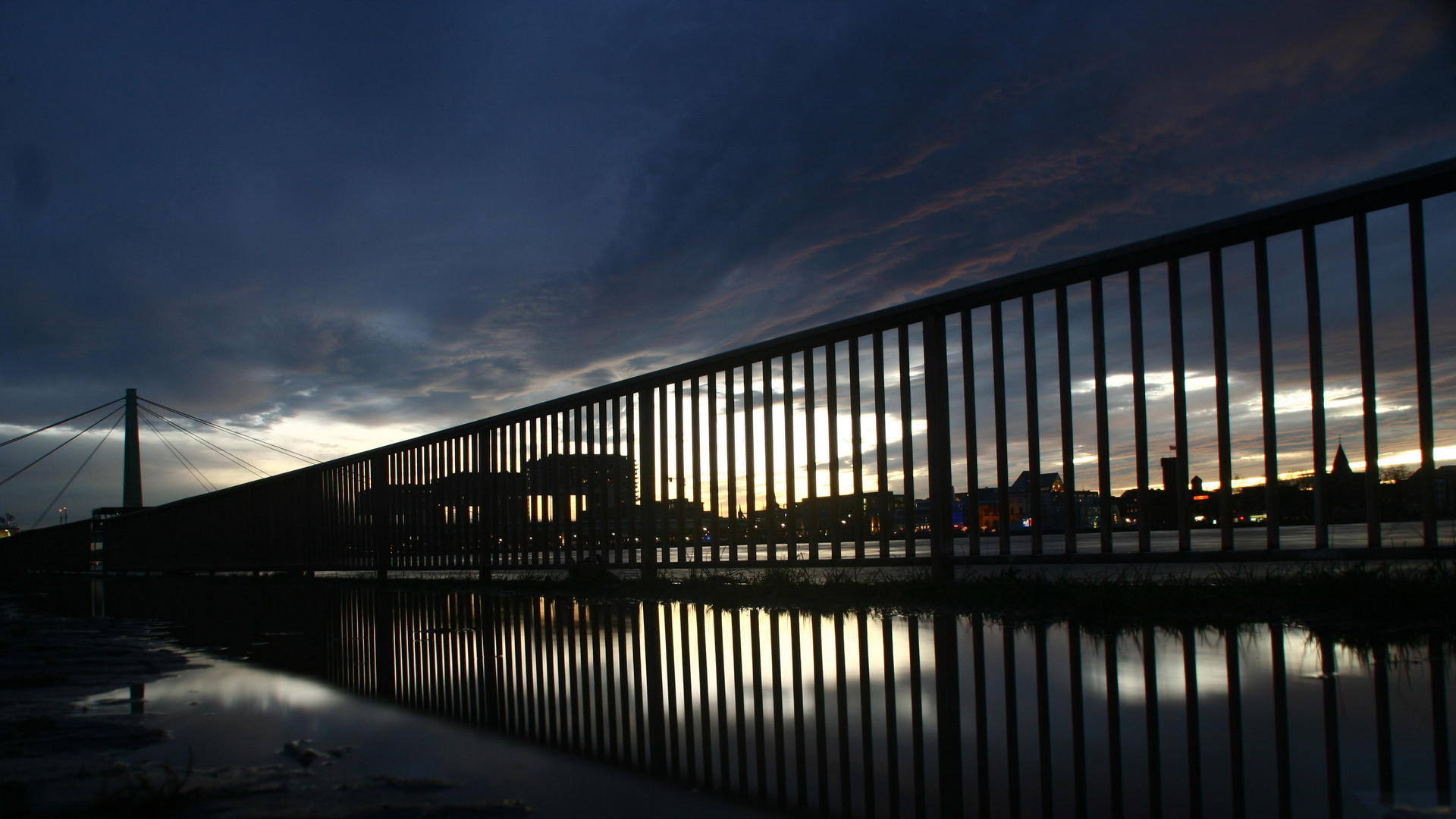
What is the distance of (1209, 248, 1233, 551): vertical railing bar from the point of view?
4.61 m

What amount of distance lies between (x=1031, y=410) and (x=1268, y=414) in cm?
139

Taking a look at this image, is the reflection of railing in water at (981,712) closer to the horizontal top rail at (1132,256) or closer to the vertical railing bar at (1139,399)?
the vertical railing bar at (1139,399)

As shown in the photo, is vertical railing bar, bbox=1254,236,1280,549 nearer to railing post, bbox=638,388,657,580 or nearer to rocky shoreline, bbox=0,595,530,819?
rocky shoreline, bbox=0,595,530,819

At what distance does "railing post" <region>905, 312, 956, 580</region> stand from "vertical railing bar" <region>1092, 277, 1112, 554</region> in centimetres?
111

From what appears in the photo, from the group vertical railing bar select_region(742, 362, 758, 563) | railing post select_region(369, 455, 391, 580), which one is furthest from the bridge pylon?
vertical railing bar select_region(742, 362, 758, 563)

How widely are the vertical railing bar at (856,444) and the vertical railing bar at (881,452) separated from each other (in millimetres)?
142

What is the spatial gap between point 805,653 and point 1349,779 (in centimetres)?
207

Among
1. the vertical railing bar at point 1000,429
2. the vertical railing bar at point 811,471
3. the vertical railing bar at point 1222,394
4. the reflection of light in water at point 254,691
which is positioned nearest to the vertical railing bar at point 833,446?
the vertical railing bar at point 811,471

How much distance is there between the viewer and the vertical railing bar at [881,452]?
6.20 m

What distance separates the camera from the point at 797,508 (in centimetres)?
702

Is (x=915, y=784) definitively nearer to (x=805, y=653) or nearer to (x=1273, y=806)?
(x=1273, y=806)

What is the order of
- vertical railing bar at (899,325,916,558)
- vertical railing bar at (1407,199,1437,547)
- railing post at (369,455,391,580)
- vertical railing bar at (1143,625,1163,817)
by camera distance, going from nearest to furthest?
vertical railing bar at (1143,625,1163,817), vertical railing bar at (1407,199,1437,547), vertical railing bar at (899,325,916,558), railing post at (369,455,391,580)

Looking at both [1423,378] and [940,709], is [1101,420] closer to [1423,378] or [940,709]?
[1423,378]

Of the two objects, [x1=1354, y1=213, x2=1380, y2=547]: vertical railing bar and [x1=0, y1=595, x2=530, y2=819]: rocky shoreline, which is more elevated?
[x1=1354, y1=213, x2=1380, y2=547]: vertical railing bar
